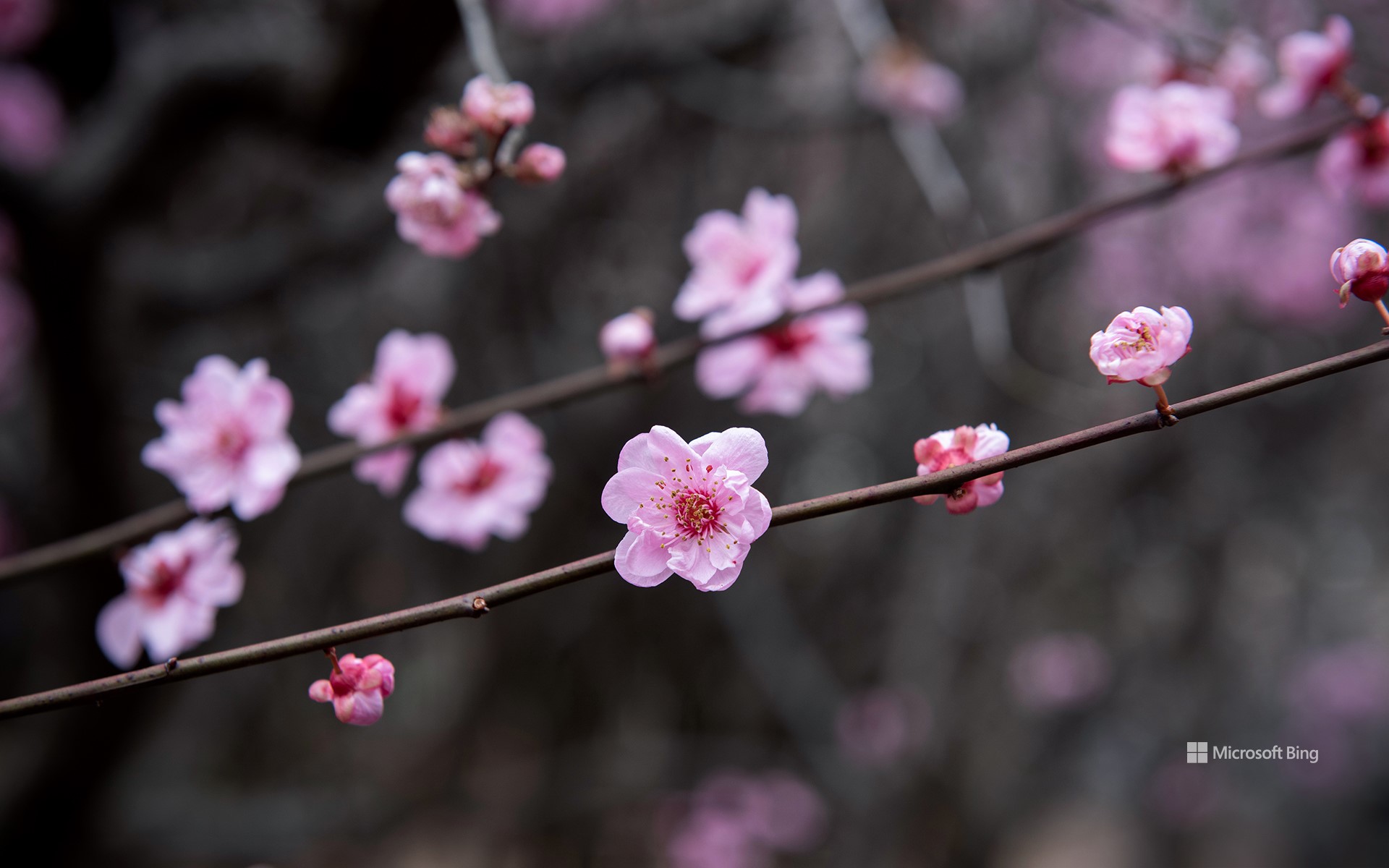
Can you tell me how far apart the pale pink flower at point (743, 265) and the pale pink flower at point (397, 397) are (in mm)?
424

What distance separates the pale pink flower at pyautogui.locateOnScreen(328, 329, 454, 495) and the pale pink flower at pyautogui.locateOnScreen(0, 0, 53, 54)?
1848 mm

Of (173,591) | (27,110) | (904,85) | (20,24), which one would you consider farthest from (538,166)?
(27,110)

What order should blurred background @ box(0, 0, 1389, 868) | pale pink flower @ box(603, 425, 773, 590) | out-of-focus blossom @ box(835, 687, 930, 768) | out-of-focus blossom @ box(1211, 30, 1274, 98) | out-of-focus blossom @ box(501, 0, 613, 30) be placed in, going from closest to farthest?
1. pale pink flower @ box(603, 425, 773, 590)
2. out-of-focus blossom @ box(1211, 30, 1274, 98)
3. blurred background @ box(0, 0, 1389, 868)
4. out-of-focus blossom @ box(835, 687, 930, 768)
5. out-of-focus blossom @ box(501, 0, 613, 30)

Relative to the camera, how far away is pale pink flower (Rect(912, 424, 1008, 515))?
75cm

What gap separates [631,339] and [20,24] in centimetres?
249

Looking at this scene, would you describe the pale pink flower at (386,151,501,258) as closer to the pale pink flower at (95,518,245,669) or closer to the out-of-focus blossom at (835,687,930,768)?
the pale pink flower at (95,518,245,669)

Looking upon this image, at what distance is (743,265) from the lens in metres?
1.33

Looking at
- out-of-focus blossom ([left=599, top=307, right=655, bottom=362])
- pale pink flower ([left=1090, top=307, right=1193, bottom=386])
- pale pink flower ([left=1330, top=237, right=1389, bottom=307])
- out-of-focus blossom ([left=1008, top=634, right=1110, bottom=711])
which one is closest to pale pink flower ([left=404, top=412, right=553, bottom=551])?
out-of-focus blossom ([left=599, top=307, right=655, bottom=362])

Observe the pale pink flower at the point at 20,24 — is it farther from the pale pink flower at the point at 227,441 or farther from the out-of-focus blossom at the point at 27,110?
the pale pink flower at the point at 227,441

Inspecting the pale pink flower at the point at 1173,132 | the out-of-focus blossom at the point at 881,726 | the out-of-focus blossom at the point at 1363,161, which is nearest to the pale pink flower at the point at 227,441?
the pale pink flower at the point at 1173,132

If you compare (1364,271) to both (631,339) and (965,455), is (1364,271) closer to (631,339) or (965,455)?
(965,455)

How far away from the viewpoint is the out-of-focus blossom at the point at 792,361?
4.31 feet

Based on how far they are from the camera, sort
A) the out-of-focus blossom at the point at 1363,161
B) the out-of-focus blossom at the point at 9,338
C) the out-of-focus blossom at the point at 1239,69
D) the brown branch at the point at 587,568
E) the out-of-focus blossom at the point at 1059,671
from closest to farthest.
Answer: the brown branch at the point at 587,568, the out-of-focus blossom at the point at 1363,161, the out-of-focus blossom at the point at 1239,69, the out-of-focus blossom at the point at 9,338, the out-of-focus blossom at the point at 1059,671

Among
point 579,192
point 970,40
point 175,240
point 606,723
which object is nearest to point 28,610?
point 175,240
